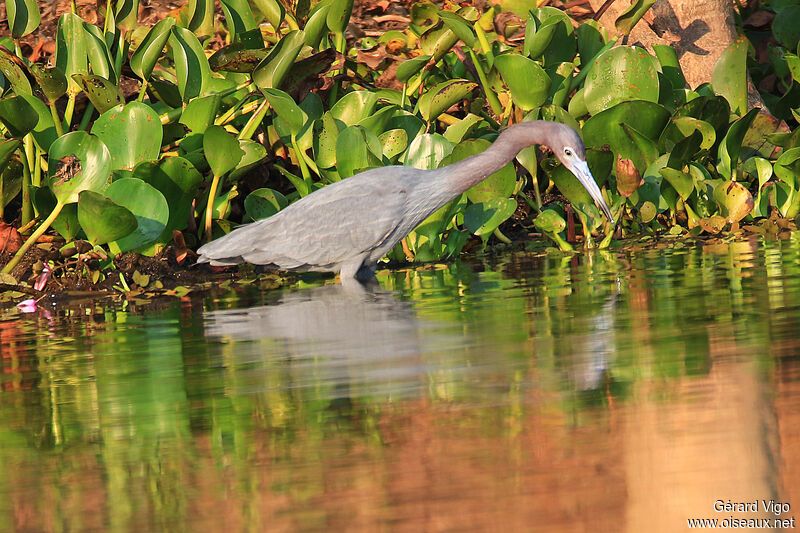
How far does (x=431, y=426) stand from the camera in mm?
3369

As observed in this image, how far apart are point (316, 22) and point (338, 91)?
48.2 inches

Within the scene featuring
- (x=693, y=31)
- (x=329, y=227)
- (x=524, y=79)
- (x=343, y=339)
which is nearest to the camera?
(x=343, y=339)

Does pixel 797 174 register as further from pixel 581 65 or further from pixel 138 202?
pixel 138 202

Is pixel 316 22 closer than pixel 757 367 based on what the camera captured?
No

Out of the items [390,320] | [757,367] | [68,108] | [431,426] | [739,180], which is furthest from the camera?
[739,180]

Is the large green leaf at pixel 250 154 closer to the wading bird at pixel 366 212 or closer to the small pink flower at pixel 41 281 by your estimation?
the wading bird at pixel 366 212

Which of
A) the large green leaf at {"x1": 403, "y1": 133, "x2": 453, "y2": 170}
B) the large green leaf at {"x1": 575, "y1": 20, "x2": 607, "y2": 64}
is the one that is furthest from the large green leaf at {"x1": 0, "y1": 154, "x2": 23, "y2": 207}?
the large green leaf at {"x1": 575, "y1": 20, "x2": 607, "y2": 64}

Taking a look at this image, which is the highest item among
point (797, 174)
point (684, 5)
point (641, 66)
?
point (684, 5)

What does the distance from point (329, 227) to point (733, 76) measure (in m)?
3.85

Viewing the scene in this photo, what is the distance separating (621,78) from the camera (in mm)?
8922

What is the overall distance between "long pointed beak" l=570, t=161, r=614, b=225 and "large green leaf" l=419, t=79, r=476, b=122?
1.38m

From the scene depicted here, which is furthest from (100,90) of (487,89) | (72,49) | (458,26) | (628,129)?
(628,129)

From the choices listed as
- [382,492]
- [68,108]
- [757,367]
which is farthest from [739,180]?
[382,492]

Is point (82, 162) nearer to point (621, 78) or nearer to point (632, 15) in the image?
point (621, 78)
